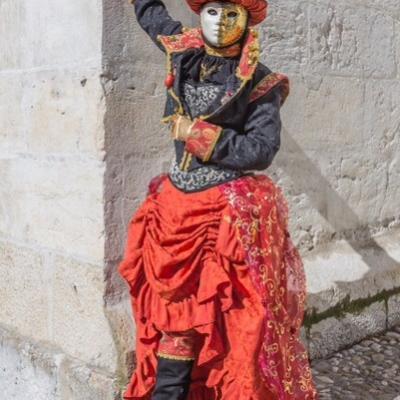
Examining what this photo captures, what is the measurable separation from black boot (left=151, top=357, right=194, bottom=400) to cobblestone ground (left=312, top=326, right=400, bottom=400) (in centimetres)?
104

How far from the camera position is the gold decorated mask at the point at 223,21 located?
7.72 ft

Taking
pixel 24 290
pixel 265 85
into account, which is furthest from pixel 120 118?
pixel 24 290

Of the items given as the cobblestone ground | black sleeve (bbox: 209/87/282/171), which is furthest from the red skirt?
the cobblestone ground

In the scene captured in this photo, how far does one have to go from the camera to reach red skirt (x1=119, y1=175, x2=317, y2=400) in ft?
7.89

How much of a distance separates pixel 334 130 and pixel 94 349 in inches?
67.9

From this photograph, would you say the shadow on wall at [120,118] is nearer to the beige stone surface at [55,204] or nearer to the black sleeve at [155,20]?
the beige stone surface at [55,204]

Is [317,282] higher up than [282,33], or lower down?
lower down

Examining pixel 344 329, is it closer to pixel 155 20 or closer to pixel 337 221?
pixel 337 221

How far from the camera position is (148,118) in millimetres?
3004

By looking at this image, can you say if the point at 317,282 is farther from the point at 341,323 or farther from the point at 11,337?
the point at 11,337

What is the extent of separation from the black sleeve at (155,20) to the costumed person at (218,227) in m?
0.01

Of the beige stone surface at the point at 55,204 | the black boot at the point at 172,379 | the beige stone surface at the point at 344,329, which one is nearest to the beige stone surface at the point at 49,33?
the beige stone surface at the point at 55,204

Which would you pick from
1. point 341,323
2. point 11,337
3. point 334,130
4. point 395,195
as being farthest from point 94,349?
point 395,195

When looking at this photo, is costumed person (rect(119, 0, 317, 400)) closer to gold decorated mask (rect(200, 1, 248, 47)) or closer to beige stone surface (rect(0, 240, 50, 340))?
gold decorated mask (rect(200, 1, 248, 47))
